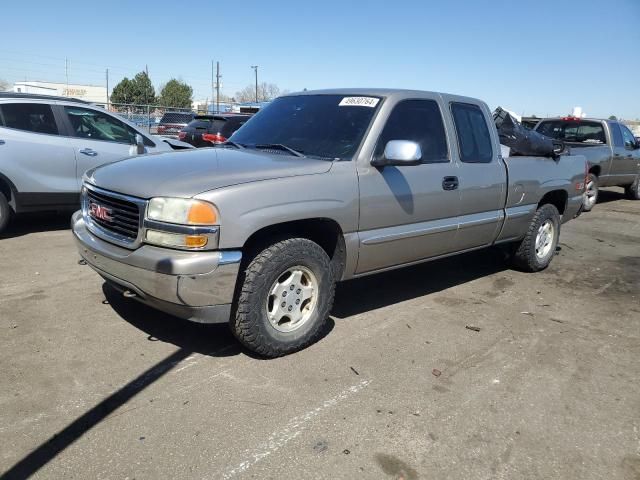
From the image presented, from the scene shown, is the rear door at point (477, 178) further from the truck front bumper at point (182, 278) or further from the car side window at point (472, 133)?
the truck front bumper at point (182, 278)

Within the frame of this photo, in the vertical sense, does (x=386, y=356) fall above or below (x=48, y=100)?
below

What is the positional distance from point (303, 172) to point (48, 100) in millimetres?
4873

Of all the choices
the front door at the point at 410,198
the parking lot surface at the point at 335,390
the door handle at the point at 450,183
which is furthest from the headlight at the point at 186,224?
the door handle at the point at 450,183

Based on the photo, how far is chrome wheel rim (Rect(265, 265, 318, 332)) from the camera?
3.67 metres

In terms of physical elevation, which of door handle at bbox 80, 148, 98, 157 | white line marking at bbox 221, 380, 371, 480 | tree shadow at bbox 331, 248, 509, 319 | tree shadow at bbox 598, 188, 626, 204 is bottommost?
white line marking at bbox 221, 380, 371, 480

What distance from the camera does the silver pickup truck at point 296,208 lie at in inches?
128

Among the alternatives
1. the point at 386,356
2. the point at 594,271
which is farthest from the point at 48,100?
the point at 594,271

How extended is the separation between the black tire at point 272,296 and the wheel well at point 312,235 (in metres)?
0.06

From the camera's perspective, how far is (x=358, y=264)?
411 cm

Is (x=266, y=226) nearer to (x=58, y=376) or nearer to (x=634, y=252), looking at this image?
(x=58, y=376)

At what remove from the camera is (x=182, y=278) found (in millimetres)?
3184

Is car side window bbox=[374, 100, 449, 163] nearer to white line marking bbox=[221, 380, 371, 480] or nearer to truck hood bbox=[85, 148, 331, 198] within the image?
truck hood bbox=[85, 148, 331, 198]

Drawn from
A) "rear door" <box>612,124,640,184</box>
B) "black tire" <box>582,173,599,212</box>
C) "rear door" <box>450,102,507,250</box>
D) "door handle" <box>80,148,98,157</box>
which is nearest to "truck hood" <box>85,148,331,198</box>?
"rear door" <box>450,102,507,250</box>

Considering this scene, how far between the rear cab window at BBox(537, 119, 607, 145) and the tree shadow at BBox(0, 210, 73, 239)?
9986 mm
